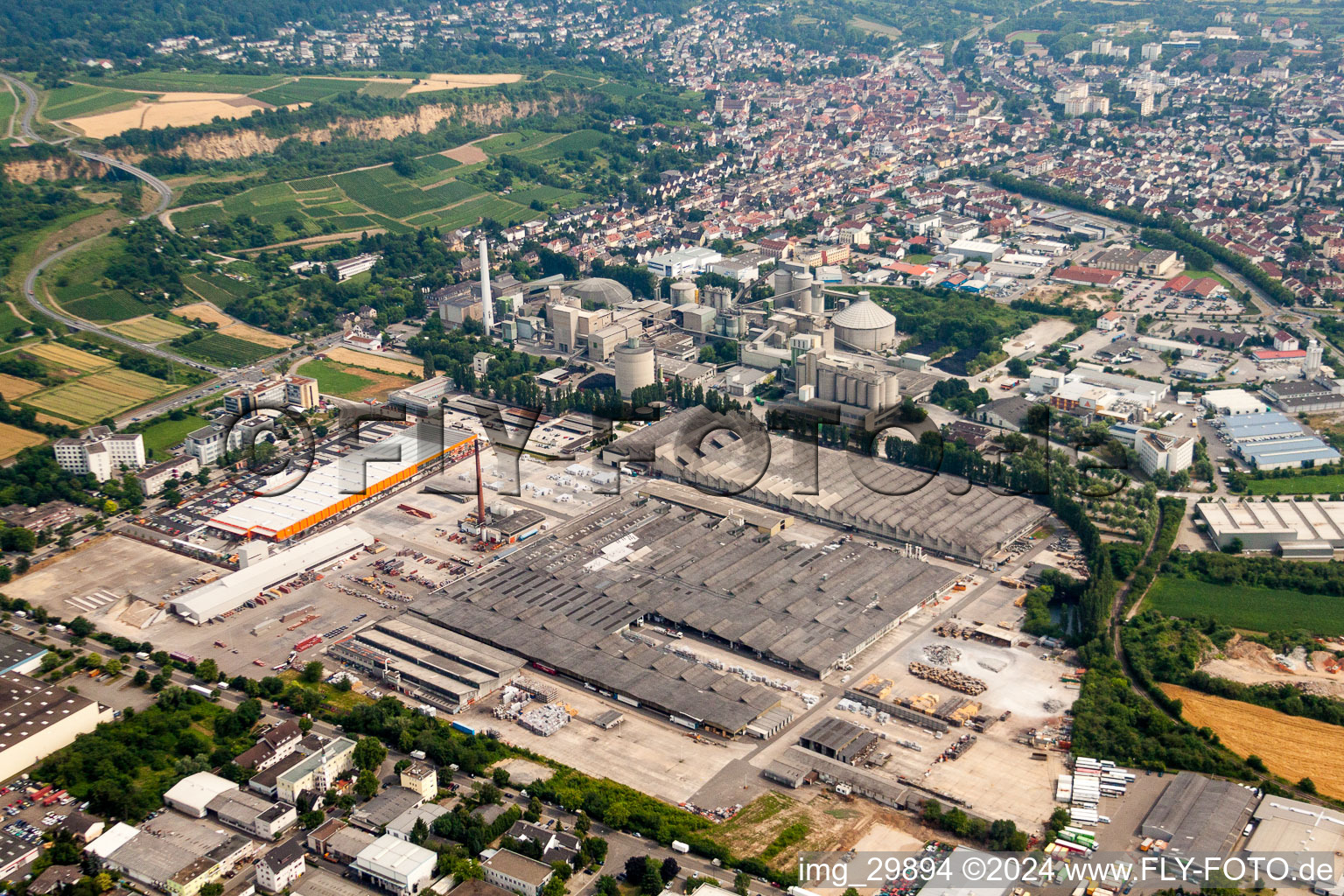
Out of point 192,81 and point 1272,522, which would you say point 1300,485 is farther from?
point 192,81

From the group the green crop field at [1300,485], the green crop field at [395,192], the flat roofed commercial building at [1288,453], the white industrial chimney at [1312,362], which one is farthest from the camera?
the green crop field at [395,192]

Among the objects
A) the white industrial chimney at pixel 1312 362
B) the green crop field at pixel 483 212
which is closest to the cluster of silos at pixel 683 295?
the green crop field at pixel 483 212

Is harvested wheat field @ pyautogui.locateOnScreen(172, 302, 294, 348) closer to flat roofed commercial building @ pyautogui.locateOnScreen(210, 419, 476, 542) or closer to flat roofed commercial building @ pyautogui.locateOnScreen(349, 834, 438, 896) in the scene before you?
flat roofed commercial building @ pyautogui.locateOnScreen(210, 419, 476, 542)

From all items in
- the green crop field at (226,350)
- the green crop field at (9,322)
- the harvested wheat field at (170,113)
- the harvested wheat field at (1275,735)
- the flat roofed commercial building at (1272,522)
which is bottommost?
the harvested wheat field at (1275,735)

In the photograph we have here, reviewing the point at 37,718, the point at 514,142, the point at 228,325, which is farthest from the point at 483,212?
the point at 37,718

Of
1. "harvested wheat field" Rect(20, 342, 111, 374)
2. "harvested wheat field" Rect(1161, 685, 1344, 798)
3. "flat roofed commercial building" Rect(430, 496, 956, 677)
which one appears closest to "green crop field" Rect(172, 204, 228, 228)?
"harvested wheat field" Rect(20, 342, 111, 374)

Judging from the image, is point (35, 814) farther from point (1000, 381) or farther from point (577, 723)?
point (1000, 381)

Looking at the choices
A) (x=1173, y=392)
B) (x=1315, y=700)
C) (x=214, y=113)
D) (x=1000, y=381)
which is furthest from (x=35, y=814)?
(x=214, y=113)

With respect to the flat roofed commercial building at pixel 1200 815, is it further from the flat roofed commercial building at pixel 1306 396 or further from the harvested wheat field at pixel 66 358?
the harvested wheat field at pixel 66 358
